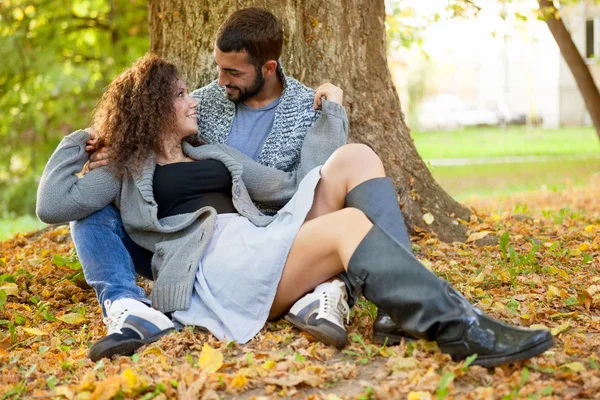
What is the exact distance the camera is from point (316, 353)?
3.12 metres

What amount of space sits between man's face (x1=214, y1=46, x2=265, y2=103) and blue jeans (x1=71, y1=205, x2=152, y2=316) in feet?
3.18

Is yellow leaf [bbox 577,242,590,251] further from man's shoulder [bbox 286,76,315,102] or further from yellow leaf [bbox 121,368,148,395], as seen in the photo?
yellow leaf [bbox 121,368,148,395]

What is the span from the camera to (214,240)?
3582 mm

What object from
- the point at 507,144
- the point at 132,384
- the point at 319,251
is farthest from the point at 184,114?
the point at 507,144

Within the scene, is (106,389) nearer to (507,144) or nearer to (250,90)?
(250,90)

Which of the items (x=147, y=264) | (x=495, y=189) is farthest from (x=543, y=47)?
(x=147, y=264)

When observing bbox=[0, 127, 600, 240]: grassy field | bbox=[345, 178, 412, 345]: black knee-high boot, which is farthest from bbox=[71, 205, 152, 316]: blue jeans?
bbox=[0, 127, 600, 240]: grassy field

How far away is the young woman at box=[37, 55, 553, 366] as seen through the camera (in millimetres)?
2902

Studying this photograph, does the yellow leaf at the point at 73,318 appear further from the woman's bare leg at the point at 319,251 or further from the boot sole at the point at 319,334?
the boot sole at the point at 319,334

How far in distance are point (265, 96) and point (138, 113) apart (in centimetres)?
89

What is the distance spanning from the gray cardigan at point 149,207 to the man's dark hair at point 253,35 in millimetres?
626

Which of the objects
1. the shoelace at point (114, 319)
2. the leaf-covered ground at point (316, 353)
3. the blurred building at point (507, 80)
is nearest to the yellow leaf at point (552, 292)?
the leaf-covered ground at point (316, 353)

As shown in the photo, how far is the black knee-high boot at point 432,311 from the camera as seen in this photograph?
9.15 feet

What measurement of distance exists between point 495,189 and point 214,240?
27.6ft
